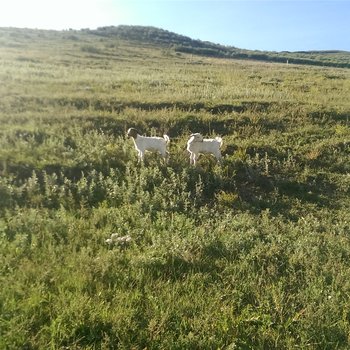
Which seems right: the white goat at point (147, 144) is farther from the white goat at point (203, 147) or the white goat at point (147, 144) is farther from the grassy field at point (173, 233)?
the white goat at point (203, 147)

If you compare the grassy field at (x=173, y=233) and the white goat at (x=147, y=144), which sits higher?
the white goat at (x=147, y=144)

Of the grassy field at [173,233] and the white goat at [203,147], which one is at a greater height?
the white goat at [203,147]

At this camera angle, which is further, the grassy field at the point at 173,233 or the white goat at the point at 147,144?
the white goat at the point at 147,144

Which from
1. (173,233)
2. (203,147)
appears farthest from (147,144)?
(173,233)

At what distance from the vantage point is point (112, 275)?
5.25 m

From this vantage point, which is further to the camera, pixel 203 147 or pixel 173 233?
pixel 203 147

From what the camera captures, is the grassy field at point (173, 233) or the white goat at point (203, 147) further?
the white goat at point (203, 147)

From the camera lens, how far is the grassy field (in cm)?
443

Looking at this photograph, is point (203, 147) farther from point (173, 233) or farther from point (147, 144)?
point (173, 233)

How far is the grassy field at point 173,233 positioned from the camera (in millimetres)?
4434

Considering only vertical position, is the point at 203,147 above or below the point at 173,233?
above

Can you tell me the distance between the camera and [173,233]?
6598 mm

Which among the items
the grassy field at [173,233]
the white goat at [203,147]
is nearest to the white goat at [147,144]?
the grassy field at [173,233]

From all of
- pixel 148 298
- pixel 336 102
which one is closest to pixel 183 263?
pixel 148 298
